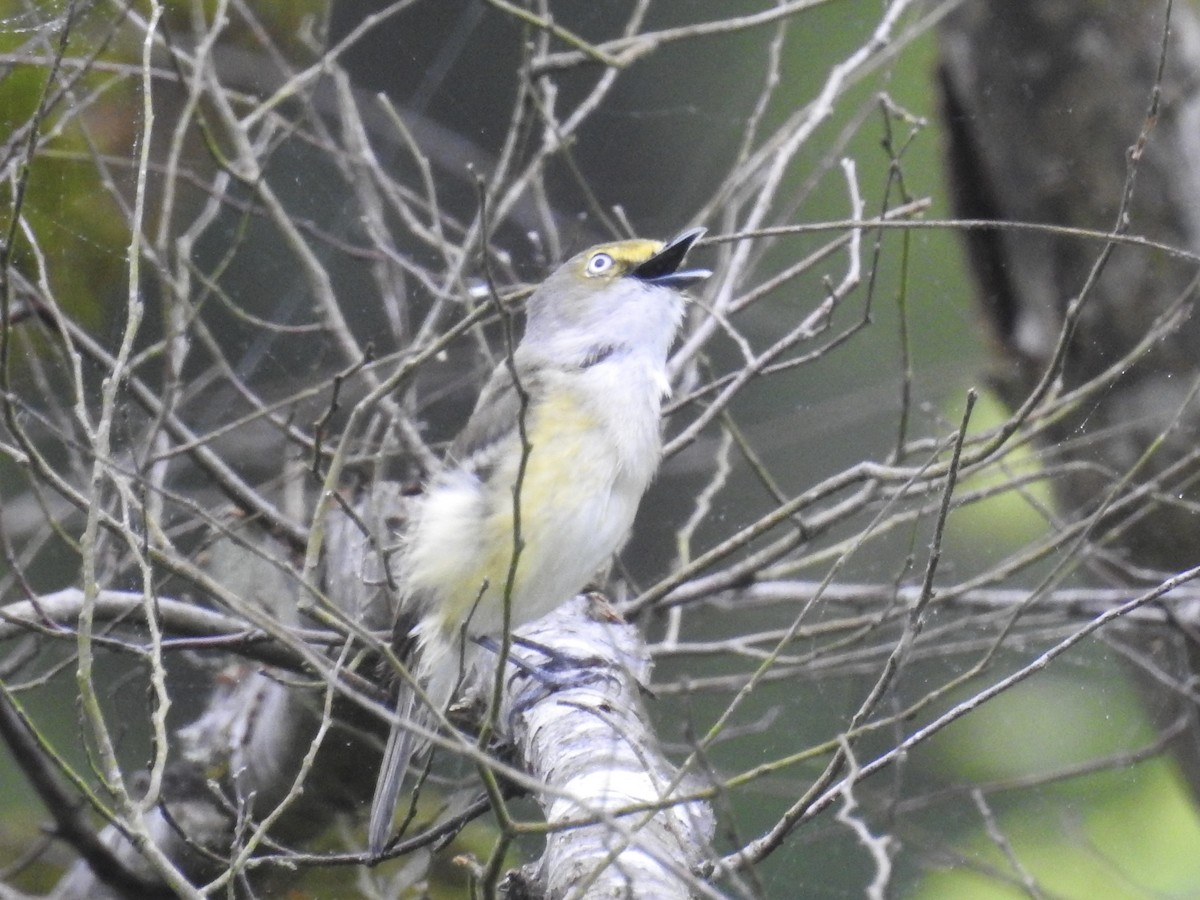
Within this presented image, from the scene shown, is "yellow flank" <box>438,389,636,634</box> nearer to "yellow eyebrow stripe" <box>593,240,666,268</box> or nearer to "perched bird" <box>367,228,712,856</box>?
"perched bird" <box>367,228,712,856</box>

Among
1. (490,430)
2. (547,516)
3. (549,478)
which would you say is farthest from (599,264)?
(547,516)

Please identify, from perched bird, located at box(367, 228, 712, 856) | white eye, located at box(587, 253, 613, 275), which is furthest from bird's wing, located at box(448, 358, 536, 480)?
white eye, located at box(587, 253, 613, 275)

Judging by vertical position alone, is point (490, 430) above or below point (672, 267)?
below

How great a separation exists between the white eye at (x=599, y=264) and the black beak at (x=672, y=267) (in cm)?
9

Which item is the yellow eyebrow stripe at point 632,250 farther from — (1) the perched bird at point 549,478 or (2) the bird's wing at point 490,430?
(2) the bird's wing at point 490,430

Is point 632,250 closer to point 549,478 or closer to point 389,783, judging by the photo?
point 549,478

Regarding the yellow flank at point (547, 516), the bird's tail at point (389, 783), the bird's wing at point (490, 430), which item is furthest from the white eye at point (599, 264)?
the bird's tail at point (389, 783)

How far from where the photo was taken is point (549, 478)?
3.61 meters

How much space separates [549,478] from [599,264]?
779 mm

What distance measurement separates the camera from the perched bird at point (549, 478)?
3.58 metres

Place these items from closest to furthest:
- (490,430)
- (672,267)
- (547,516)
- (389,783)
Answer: (389,783) < (547,516) < (490,430) < (672,267)

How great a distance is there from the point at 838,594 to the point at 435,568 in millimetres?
1270

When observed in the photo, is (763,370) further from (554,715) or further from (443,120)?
(443,120)

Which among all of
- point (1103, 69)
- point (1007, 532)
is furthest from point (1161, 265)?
point (1007, 532)
